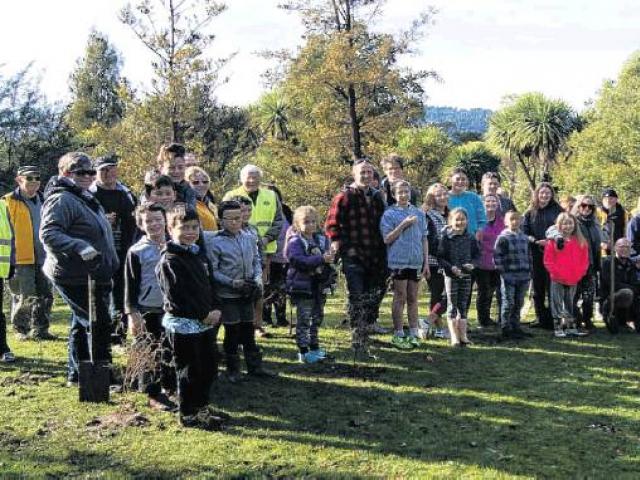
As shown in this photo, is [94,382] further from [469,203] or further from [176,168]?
[469,203]

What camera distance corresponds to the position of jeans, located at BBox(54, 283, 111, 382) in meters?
6.02

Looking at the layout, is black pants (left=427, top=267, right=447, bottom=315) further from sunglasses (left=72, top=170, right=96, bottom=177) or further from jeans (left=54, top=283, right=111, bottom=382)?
sunglasses (left=72, top=170, right=96, bottom=177)

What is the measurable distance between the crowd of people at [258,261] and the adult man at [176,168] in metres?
0.02

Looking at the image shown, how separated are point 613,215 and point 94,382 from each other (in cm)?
799

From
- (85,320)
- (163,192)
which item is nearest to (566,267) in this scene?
(163,192)

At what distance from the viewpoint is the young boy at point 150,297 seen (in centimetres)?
583

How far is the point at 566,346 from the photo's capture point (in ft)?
27.9

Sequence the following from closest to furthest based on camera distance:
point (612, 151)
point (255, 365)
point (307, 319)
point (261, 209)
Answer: point (255, 365) → point (307, 319) → point (261, 209) → point (612, 151)

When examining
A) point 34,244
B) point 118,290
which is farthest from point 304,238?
point 34,244

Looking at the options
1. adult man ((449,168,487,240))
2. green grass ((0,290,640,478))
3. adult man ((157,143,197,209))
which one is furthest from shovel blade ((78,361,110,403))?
adult man ((449,168,487,240))

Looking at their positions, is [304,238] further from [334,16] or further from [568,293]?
[334,16]

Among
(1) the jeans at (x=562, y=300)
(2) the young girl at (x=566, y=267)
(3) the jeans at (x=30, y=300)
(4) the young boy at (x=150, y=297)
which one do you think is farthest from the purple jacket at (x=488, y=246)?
(3) the jeans at (x=30, y=300)

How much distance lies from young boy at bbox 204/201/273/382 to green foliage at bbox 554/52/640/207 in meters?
27.1

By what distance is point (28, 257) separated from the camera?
8.62 metres
